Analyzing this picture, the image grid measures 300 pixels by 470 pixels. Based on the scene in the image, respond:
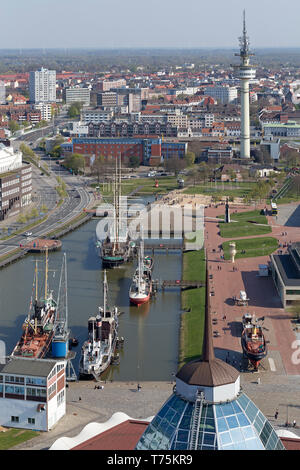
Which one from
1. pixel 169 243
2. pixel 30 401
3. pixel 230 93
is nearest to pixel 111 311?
pixel 30 401

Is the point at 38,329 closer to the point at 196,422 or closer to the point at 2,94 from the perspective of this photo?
the point at 196,422

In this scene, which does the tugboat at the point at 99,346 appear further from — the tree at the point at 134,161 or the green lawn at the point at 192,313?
the tree at the point at 134,161

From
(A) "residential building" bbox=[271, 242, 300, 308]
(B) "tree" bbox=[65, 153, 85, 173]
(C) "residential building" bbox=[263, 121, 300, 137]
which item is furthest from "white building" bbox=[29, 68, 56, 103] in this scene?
(A) "residential building" bbox=[271, 242, 300, 308]

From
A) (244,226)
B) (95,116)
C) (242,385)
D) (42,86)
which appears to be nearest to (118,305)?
(242,385)

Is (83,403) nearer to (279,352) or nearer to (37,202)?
(279,352)

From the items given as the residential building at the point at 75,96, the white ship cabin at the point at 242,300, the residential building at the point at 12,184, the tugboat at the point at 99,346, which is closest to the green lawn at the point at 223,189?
the residential building at the point at 12,184

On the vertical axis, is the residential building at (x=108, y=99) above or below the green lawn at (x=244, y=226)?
above

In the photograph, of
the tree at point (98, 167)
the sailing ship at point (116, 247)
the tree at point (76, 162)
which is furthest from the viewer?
the tree at point (76, 162)
